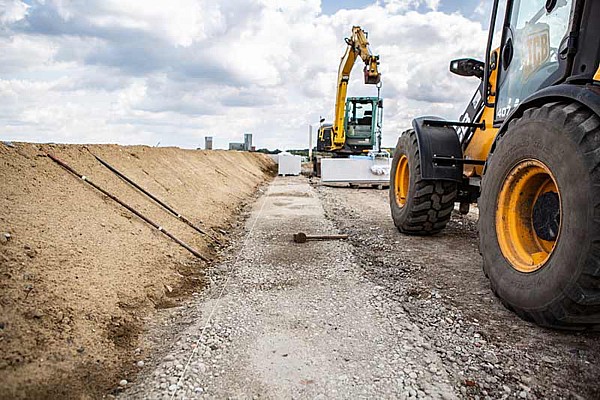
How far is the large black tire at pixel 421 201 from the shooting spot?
5.59 m

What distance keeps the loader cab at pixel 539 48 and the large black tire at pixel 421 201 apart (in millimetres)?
1084

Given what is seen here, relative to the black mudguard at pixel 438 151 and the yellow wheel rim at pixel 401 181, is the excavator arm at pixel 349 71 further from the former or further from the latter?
the black mudguard at pixel 438 151

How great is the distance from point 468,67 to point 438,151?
107cm

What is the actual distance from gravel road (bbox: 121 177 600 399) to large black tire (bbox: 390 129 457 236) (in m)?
0.92

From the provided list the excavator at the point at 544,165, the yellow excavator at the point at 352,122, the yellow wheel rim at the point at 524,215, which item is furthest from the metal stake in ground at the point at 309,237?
the yellow excavator at the point at 352,122

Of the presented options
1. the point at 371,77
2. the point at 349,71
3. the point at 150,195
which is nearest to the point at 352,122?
the point at 349,71

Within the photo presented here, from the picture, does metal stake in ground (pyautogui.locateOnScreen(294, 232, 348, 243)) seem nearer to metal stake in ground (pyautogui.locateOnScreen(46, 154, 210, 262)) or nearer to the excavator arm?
metal stake in ground (pyautogui.locateOnScreen(46, 154, 210, 262))

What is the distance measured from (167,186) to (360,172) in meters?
7.53

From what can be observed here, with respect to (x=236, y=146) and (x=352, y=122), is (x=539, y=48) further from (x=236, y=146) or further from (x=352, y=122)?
(x=236, y=146)

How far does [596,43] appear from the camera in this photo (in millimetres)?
3135

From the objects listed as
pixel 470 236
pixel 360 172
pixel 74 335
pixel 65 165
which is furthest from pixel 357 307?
pixel 360 172

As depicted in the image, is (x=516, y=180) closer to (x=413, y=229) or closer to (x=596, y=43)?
(x=596, y=43)

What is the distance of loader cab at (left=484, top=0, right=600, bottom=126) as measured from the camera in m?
3.22

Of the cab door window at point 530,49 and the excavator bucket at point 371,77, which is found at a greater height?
the excavator bucket at point 371,77
